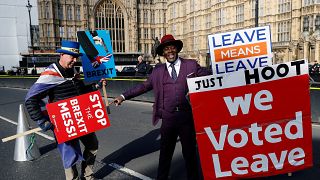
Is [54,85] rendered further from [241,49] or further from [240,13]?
[240,13]

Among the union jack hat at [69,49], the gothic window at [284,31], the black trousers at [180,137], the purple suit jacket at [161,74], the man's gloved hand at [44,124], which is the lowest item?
the black trousers at [180,137]

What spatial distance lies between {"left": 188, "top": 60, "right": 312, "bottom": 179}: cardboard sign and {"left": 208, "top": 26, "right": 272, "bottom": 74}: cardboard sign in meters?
2.59

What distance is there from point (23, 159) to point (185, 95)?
3571 millimetres

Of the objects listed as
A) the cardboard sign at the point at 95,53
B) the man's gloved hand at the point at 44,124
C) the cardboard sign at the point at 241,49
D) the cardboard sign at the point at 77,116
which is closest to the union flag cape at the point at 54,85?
the cardboard sign at the point at 77,116

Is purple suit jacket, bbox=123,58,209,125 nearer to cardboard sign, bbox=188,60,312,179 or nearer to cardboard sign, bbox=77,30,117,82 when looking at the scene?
cardboard sign, bbox=188,60,312,179

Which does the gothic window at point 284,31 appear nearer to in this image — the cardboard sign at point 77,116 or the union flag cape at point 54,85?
the cardboard sign at point 77,116

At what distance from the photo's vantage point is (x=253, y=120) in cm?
339

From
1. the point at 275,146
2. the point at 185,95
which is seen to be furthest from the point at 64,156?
the point at 275,146

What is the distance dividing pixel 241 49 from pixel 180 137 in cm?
295

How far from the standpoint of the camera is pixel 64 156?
401cm

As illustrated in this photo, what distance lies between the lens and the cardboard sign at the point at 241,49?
6.05m

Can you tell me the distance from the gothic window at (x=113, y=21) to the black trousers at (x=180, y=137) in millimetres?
76542

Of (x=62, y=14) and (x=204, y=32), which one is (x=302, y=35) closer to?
(x=204, y=32)

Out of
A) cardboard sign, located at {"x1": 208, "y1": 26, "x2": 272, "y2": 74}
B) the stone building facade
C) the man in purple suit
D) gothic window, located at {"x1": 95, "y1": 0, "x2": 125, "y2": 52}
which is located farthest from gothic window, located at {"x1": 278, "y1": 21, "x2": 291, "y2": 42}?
the man in purple suit
